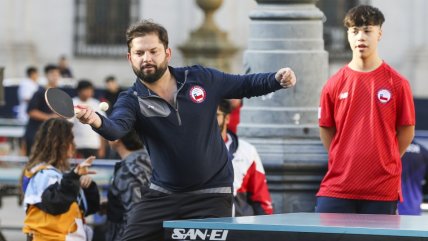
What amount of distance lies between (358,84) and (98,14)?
28.0 metres

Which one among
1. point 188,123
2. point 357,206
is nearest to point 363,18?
point 357,206

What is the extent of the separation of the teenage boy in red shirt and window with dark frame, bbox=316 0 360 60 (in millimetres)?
25987

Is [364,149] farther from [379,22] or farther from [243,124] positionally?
[243,124]

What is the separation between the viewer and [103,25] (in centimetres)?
3616

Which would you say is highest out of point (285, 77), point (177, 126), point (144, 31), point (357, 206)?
point (144, 31)

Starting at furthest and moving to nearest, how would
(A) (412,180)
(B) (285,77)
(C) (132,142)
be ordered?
(A) (412,180), (C) (132,142), (B) (285,77)

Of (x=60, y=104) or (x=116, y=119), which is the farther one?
(x=116, y=119)

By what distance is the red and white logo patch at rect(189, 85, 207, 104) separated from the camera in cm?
771

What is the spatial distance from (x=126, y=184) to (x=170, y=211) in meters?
2.07

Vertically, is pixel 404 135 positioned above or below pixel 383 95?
below

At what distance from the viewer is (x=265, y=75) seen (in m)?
7.70

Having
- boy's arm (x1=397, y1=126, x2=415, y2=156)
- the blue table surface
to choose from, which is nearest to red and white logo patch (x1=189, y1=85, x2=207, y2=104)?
the blue table surface

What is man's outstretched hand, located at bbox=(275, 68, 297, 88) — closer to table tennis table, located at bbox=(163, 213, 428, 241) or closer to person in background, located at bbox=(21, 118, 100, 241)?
table tennis table, located at bbox=(163, 213, 428, 241)

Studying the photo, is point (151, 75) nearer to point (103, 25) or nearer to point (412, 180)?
point (412, 180)
